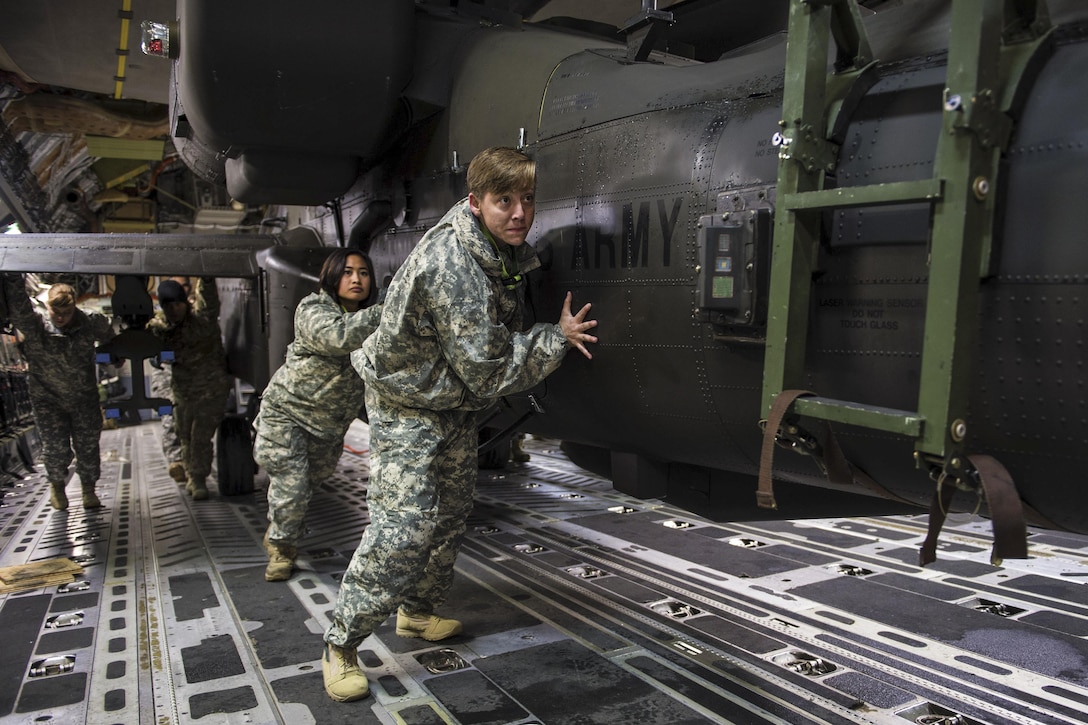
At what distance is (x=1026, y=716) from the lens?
2902 millimetres

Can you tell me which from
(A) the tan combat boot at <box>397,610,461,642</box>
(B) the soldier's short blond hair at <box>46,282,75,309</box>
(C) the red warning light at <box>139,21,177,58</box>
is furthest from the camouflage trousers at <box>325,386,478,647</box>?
(B) the soldier's short blond hair at <box>46,282,75,309</box>

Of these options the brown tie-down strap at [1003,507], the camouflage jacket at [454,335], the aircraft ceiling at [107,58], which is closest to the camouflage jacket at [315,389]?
the camouflage jacket at [454,335]

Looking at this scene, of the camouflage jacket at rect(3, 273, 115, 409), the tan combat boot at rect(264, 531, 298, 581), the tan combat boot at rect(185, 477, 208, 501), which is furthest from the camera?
the tan combat boot at rect(185, 477, 208, 501)

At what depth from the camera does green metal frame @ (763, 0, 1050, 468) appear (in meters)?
1.85

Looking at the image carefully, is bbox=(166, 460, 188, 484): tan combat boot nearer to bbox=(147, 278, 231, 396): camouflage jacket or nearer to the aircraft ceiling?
bbox=(147, 278, 231, 396): camouflage jacket

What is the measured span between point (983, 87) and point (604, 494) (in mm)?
5114

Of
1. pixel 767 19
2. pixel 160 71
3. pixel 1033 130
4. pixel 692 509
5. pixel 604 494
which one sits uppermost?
pixel 160 71

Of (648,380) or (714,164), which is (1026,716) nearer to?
(648,380)

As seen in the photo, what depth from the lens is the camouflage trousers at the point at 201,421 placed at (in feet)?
22.6

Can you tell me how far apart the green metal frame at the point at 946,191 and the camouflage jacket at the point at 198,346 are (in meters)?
5.92

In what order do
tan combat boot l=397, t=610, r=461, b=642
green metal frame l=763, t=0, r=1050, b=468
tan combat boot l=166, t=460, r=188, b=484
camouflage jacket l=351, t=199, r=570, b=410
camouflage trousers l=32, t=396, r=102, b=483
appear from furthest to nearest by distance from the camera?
tan combat boot l=166, t=460, r=188, b=484
camouflage trousers l=32, t=396, r=102, b=483
tan combat boot l=397, t=610, r=461, b=642
camouflage jacket l=351, t=199, r=570, b=410
green metal frame l=763, t=0, r=1050, b=468

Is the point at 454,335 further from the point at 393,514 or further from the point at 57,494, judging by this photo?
the point at 57,494

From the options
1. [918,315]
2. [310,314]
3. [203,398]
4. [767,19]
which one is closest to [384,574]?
[310,314]

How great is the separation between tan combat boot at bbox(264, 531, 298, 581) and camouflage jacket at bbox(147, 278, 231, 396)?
2.81 m
